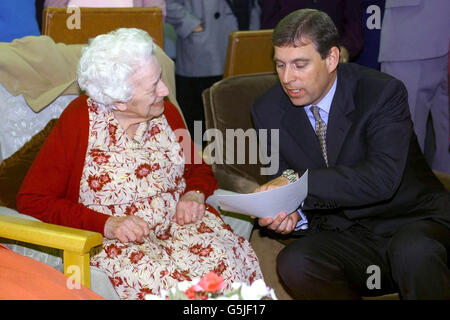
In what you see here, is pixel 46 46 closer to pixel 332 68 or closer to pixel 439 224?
pixel 332 68

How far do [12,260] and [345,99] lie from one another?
1.28 metres

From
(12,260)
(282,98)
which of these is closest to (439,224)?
(282,98)

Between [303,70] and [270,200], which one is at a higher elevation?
[303,70]

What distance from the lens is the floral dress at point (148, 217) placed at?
2234 millimetres

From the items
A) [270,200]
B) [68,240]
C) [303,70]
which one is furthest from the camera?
[303,70]

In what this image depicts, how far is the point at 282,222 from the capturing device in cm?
237

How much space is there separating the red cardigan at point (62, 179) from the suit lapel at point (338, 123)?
83cm

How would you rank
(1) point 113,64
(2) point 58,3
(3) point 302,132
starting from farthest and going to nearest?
(2) point 58,3
(3) point 302,132
(1) point 113,64

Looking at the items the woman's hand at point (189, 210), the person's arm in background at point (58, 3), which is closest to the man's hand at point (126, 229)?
the woman's hand at point (189, 210)

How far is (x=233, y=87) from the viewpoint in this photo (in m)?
2.85

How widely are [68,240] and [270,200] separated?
642 mm

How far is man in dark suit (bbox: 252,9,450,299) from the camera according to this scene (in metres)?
2.28

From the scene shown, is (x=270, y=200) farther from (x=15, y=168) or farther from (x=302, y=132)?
(x=15, y=168)

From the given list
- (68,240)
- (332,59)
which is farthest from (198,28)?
(68,240)
